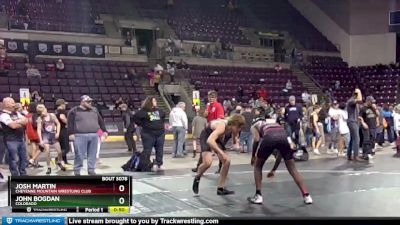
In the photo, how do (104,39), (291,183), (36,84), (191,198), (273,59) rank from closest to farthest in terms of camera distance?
1. (191,198)
2. (291,183)
3. (36,84)
4. (104,39)
5. (273,59)

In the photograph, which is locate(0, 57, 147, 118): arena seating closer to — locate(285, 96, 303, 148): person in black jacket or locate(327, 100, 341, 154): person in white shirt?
locate(285, 96, 303, 148): person in black jacket

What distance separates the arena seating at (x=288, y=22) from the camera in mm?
14586

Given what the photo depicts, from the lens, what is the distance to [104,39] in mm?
15180

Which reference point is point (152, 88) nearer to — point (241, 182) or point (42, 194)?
point (241, 182)

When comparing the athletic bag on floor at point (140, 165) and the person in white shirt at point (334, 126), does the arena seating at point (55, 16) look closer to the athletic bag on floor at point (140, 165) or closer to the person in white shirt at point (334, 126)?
the athletic bag on floor at point (140, 165)

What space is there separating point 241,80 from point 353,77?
18.3ft

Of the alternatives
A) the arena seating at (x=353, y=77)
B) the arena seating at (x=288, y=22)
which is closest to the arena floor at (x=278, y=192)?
the arena seating at (x=288, y=22)

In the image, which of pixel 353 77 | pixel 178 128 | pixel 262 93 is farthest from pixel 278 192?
pixel 353 77

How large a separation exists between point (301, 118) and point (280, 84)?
242 inches

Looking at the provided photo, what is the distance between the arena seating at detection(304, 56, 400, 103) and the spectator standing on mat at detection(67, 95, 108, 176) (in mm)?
10334

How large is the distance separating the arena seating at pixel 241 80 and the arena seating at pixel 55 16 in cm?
372

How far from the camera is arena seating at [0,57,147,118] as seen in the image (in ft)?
31.1

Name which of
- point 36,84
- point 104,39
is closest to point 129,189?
point 36,84
